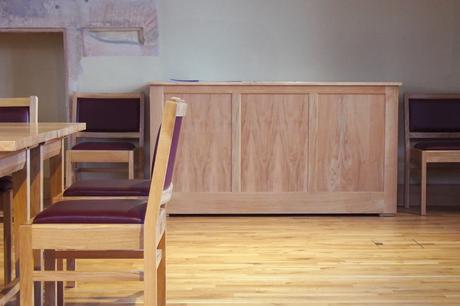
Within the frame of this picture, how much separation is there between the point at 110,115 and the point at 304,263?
2359 mm

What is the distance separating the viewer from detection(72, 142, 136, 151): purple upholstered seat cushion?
15.5 ft

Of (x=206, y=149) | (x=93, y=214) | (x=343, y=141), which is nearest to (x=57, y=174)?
(x=93, y=214)

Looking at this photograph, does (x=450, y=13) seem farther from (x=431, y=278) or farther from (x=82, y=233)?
(x=82, y=233)

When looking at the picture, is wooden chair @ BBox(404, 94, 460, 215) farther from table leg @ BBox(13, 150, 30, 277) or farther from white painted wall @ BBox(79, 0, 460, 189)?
table leg @ BBox(13, 150, 30, 277)

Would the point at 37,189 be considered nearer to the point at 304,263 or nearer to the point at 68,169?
the point at 304,263

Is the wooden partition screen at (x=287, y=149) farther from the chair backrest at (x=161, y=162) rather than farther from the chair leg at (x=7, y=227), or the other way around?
the chair backrest at (x=161, y=162)

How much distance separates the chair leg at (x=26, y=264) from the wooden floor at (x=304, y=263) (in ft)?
2.47

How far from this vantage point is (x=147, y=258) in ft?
6.55

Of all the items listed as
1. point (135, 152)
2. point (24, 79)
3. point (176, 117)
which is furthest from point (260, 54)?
point (176, 117)

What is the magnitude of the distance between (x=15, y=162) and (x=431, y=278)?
2023mm

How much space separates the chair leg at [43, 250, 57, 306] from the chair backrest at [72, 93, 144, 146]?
103 inches

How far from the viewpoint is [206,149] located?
463 cm

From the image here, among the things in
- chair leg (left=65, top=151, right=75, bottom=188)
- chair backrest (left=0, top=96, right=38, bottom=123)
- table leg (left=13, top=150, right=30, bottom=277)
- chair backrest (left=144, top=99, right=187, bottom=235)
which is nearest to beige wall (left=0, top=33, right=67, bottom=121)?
chair leg (left=65, top=151, right=75, bottom=188)

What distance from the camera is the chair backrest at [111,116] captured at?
16.6 ft
